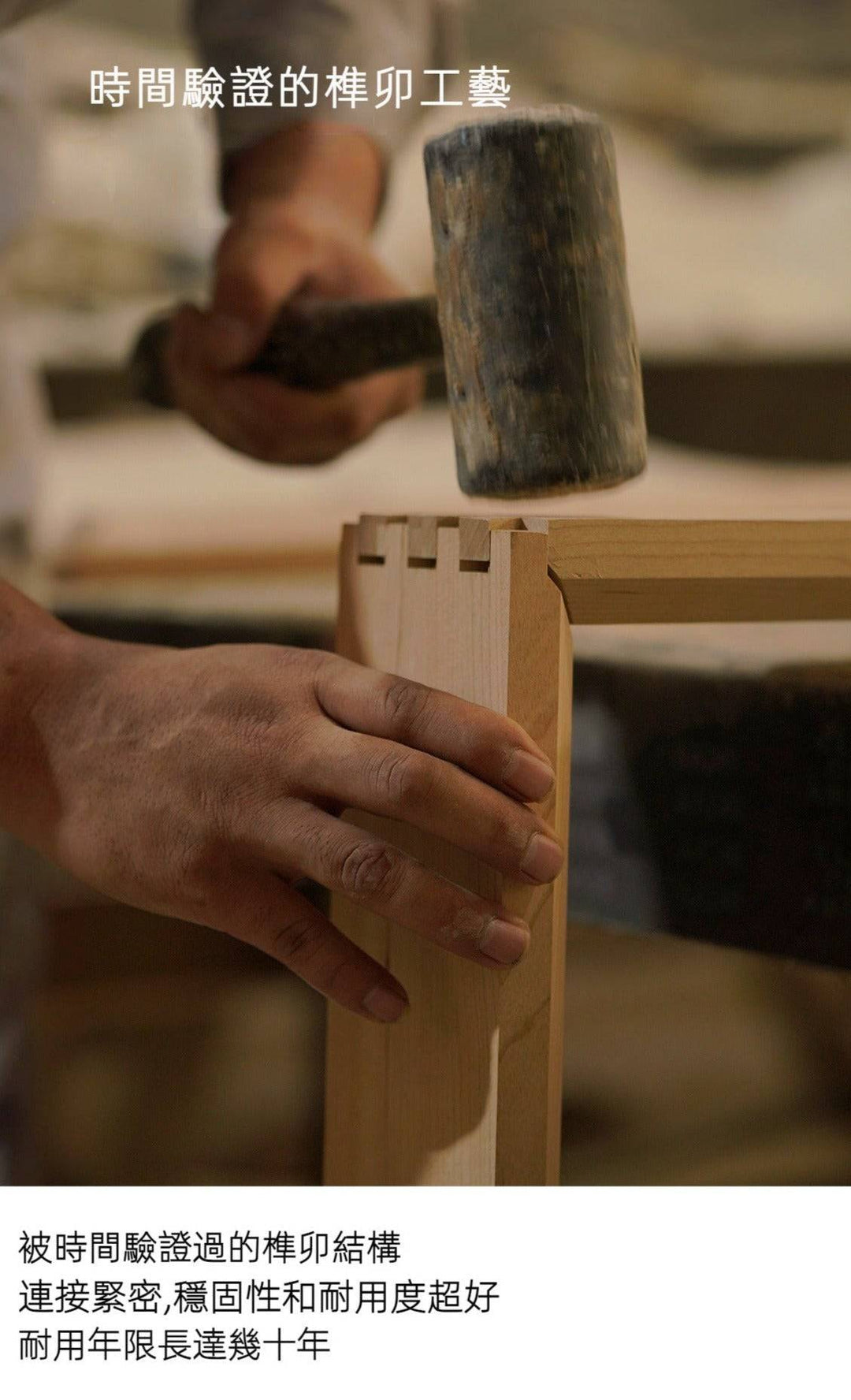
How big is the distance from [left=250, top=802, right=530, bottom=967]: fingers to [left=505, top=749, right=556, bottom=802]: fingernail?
0.04 meters

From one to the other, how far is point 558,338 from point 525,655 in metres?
0.12

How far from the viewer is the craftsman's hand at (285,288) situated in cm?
73

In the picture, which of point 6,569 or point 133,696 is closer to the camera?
point 133,696

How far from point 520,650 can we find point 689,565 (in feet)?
0.22

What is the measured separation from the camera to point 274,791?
16.3 inches

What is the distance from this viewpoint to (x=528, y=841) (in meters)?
0.38

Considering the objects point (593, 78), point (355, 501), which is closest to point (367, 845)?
point (355, 501)

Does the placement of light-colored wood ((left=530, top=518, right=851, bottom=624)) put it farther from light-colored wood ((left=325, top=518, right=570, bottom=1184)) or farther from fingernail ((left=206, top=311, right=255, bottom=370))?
fingernail ((left=206, top=311, right=255, bottom=370))

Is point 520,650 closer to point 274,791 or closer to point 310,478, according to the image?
point 274,791

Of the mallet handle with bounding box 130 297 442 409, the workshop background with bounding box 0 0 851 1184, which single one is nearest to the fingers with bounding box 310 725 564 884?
the mallet handle with bounding box 130 297 442 409

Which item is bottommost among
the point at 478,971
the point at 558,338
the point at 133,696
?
the point at 478,971

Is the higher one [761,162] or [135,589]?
[761,162]

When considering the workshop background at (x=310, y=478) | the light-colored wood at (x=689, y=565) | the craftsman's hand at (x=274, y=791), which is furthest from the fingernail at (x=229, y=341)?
the light-colored wood at (x=689, y=565)
